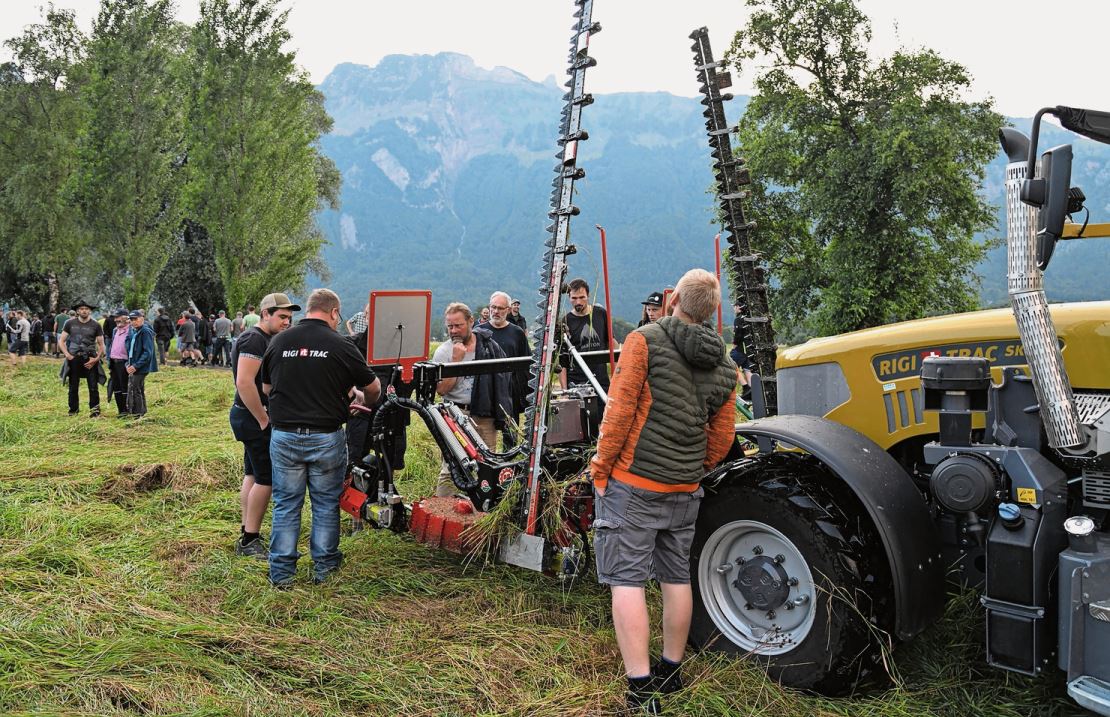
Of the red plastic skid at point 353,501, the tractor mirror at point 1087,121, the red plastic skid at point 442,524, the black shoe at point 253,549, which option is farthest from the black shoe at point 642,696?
the black shoe at point 253,549

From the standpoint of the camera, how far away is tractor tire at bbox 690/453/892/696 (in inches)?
131

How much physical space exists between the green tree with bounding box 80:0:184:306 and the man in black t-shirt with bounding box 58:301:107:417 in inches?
657

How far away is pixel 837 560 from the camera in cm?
334

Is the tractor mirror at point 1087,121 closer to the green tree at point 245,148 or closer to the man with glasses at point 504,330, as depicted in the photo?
the man with glasses at point 504,330

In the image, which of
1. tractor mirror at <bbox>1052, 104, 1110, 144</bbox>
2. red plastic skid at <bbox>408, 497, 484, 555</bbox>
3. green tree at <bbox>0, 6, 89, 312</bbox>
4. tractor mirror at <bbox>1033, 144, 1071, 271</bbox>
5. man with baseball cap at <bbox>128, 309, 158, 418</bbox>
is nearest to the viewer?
tractor mirror at <bbox>1033, 144, 1071, 271</bbox>

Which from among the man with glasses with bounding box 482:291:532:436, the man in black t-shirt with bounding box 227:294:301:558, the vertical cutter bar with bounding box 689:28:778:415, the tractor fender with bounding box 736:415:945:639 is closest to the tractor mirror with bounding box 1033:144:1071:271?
the tractor fender with bounding box 736:415:945:639

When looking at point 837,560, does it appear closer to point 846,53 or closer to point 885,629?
point 885,629

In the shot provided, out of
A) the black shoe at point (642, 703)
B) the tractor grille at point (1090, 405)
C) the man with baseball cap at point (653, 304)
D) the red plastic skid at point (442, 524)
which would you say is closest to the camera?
the tractor grille at point (1090, 405)

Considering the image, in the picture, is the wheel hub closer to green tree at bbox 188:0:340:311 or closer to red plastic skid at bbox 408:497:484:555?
red plastic skid at bbox 408:497:484:555

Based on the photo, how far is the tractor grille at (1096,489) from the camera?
3016mm

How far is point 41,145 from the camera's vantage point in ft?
105

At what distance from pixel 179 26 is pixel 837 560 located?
34431 millimetres

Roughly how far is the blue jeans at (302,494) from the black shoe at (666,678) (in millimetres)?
2285

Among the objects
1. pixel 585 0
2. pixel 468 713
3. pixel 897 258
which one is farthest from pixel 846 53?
pixel 468 713
